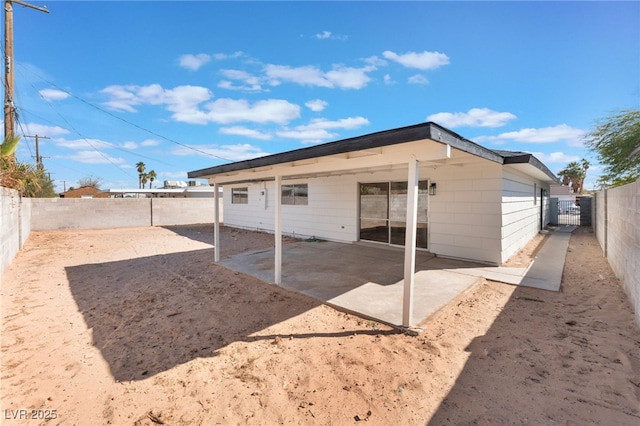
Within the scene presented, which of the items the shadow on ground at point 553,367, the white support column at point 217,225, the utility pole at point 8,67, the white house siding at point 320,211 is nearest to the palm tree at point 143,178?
the utility pole at point 8,67

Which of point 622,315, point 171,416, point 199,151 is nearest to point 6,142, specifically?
point 171,416

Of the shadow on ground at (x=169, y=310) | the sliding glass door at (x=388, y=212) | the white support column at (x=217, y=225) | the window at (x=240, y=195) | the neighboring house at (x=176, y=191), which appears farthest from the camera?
the neighboring house at (x=176, y=191)

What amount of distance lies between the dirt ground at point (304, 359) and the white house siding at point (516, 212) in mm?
1866

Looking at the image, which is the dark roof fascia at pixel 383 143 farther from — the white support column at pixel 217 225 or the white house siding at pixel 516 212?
the white support column at pixel 217 225

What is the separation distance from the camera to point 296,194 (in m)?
12.0

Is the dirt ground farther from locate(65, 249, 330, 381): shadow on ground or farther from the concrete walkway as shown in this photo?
the concrete walkway

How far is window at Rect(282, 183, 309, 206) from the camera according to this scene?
1157cm

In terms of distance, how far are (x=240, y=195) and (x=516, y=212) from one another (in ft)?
41.2

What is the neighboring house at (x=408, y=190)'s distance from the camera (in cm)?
348

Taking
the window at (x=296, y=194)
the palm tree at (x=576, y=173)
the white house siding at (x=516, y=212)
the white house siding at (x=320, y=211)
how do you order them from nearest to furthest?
the white house siding at (x=516, y=212), the white house siding at (x=320, y=211), the window at (x=296, y=194), the palm tree at (x=576, y=173)

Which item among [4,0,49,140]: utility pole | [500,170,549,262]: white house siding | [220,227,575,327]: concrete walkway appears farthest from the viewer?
[4,0,49,140]: utility pole

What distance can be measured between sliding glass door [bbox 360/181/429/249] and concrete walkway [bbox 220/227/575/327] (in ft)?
1.87

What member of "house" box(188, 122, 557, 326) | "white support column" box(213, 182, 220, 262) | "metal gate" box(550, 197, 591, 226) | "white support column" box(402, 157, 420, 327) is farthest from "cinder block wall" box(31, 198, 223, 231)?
"metal gate" box(550, 197, 591, 226)

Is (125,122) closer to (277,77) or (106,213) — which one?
(106,213)
